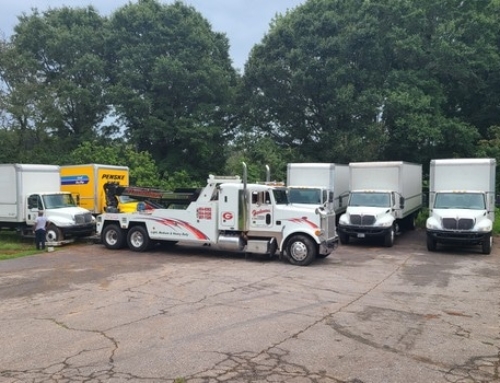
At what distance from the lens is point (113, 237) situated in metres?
17.1

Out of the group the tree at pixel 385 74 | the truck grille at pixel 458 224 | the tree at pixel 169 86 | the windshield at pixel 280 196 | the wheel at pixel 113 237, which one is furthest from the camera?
the tree at pixel 169 86

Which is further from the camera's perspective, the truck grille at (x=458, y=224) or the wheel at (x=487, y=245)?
the wheel at (x=487, y=245)

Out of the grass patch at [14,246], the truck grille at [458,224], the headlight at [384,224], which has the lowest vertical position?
the grass patch at [14,246]

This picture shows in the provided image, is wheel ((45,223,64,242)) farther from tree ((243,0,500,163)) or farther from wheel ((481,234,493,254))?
tree ((243,0,500,163))

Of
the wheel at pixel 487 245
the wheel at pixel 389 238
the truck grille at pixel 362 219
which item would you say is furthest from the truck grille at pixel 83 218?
the wheel at pixel 487 245

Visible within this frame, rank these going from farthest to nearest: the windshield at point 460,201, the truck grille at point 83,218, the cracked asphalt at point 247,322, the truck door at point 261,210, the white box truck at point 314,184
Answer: the white box truck at point 314,184 < the truck grille at point 83,218 < the windshield at point 460,201 < the truck door at point 261,210 < the cracked asphalt at point 247,322

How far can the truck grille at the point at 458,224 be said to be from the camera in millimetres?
16208

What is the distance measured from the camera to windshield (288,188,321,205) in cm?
2094

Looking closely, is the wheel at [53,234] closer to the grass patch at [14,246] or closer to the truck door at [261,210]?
the grass patch at [14,246]

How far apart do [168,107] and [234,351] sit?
29.7m

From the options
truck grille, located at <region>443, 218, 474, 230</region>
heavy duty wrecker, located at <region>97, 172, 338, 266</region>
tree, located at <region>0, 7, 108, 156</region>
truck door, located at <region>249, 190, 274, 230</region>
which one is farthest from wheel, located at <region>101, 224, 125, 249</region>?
tree, located at <region>0, 7, 108, 156</region>

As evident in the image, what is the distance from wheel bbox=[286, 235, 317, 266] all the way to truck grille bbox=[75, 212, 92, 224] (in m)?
Result: 9.17

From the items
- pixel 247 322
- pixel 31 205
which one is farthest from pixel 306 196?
pixel 247 322

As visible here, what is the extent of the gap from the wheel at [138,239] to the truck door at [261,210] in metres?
4.03
